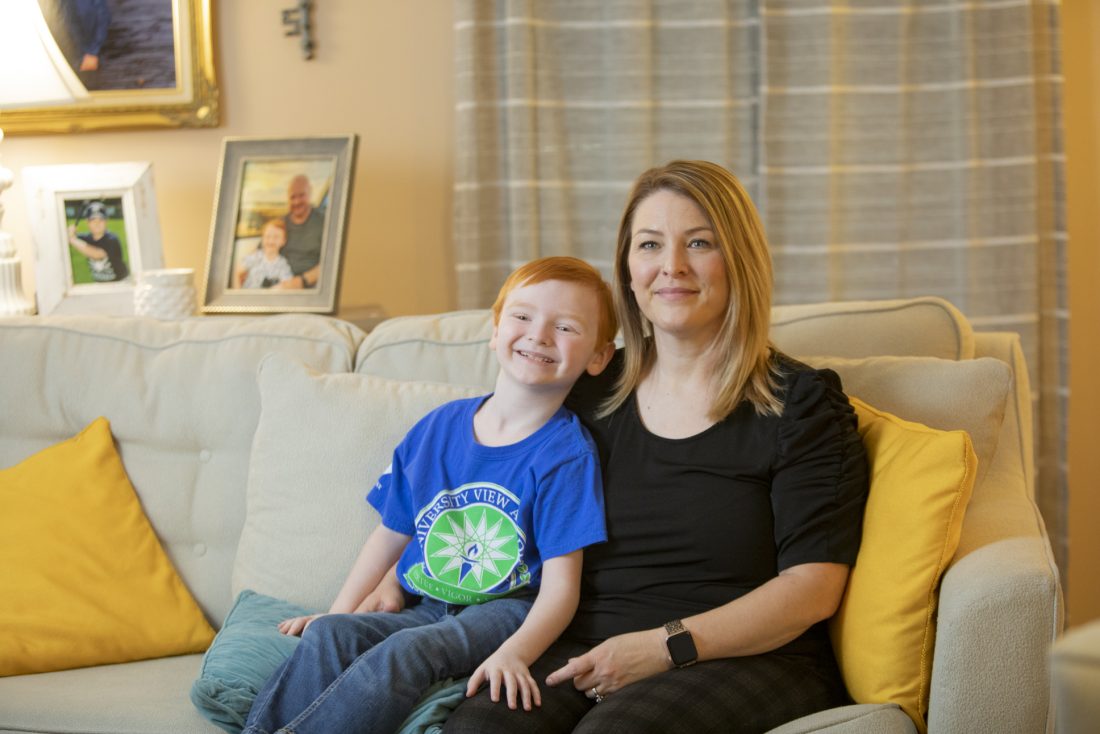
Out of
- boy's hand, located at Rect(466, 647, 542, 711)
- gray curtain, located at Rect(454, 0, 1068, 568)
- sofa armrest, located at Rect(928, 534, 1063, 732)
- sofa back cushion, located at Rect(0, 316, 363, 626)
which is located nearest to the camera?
sofa armrest, located at Rect(928, 534, 1063, 732)

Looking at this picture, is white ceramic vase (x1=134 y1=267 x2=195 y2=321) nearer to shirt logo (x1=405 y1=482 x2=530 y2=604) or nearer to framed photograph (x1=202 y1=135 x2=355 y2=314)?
framed photograph (x1=202 y1=135 x2=355 y2=314)

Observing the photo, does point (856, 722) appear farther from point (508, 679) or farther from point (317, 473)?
point (317, 473)

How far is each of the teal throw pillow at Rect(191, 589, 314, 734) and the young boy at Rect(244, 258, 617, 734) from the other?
5 cm

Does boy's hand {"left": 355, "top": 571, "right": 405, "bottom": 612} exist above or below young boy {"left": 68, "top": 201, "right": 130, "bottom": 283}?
below

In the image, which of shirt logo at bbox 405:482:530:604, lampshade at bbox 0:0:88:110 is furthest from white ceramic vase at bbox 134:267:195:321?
shirt logo at bbox 405:482:530:604

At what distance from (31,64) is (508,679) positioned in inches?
69.9

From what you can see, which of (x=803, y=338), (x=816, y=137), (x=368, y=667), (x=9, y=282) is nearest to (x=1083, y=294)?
(x=816, y=137)

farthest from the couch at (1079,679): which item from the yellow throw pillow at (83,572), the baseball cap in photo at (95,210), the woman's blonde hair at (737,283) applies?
the baseball cap in photo at (95,210)

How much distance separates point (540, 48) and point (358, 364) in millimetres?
1087

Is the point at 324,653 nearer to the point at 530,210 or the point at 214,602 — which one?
the point at 214,602

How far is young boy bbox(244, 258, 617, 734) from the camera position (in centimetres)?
152

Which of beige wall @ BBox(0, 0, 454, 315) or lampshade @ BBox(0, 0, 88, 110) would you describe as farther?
beige wall @ BBox(0, 0, 454, 315)

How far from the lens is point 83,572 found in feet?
6.30

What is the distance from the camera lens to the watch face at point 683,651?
1510 millimetres
